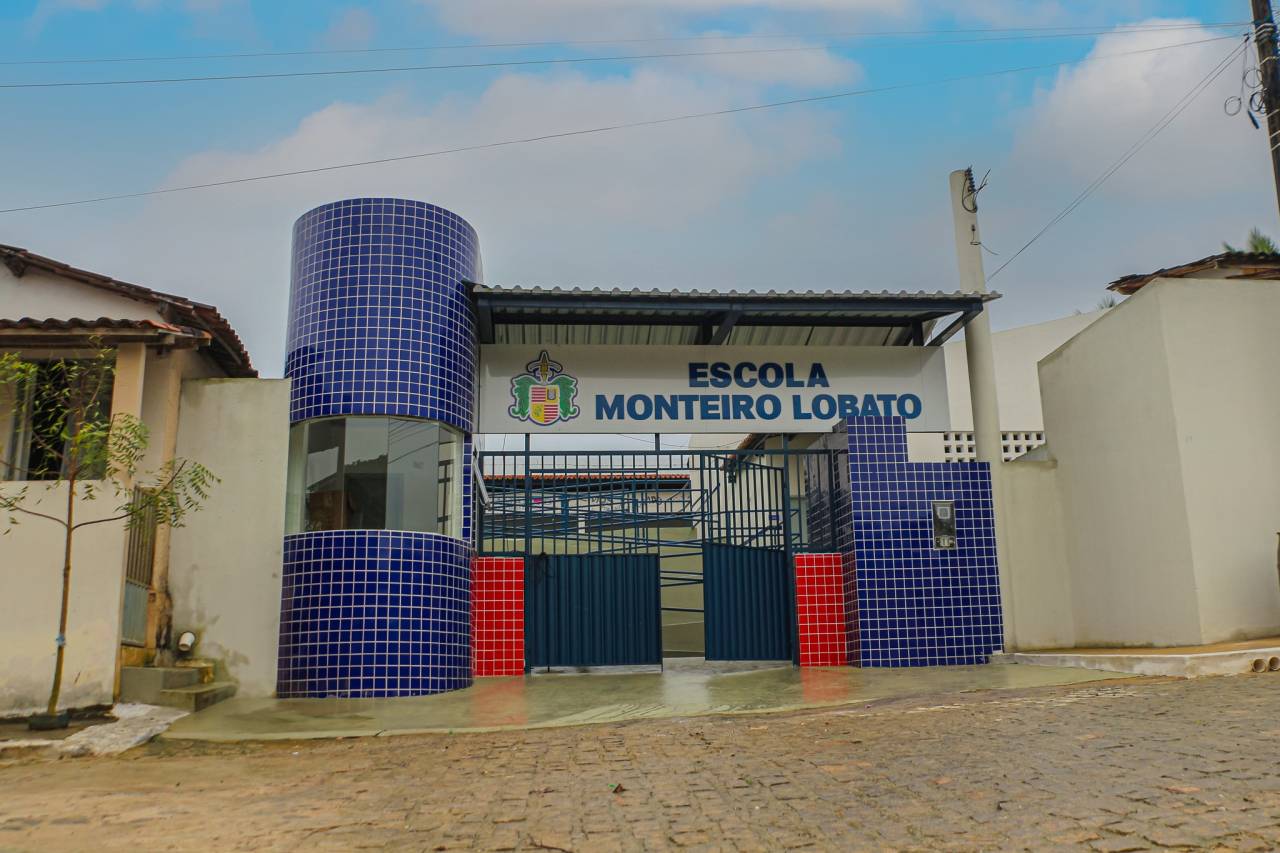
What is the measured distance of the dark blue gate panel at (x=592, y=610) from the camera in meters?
11.1

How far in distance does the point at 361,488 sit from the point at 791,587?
15.3 feet

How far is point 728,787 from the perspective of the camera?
5227 mm

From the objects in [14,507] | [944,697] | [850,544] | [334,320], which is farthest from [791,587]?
[14,507]

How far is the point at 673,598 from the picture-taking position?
54.0 ft

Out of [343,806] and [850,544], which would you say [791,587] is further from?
[343,806]

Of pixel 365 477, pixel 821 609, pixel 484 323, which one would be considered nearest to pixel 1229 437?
pixel 821 609

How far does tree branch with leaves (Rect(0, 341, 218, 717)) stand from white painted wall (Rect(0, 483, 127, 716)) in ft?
0.22

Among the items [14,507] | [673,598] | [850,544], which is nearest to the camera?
[14,507]

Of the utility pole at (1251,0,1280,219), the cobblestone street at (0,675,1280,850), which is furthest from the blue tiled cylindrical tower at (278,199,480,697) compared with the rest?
the utility pole at (1251,0,1280,219)

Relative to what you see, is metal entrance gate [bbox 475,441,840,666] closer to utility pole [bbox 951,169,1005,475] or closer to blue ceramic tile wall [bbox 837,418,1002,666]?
blue ceramic tile wall [bbox 837,418,1002,666]

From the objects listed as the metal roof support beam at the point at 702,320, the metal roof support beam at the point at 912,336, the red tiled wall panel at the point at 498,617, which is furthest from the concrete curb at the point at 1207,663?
the red tiled wall panel at the point at 498,617

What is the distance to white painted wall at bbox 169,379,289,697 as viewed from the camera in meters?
9.80

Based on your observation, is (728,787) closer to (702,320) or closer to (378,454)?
(378,454)

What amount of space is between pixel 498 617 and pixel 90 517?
407cm
